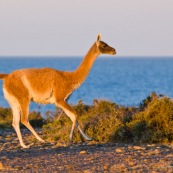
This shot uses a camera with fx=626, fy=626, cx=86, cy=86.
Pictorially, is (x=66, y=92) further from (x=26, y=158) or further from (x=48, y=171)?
(x=48, y=171)

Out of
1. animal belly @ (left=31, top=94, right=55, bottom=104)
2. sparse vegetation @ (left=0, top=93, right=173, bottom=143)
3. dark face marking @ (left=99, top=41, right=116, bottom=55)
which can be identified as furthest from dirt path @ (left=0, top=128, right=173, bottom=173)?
dark face marking @ (left=99, top=41, right=116, bottom=55)

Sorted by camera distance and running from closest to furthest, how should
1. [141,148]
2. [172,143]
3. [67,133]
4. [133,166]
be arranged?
[133,166] < [141,148] < [172,143] < [67,133]

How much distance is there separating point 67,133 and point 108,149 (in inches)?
97.4

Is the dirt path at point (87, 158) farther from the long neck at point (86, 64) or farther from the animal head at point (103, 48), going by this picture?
the animal head at point (103, 48)

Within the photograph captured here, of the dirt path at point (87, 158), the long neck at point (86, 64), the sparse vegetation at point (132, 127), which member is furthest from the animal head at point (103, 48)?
the dirt path at point (87, 158)

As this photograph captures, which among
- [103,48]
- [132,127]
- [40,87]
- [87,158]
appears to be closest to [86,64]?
[103,48]

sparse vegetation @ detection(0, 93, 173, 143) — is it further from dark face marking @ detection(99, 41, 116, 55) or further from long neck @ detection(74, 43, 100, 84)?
dark face marking @ detection(99, 41, 116, 55)

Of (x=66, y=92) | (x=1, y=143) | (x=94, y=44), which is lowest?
(x=1, y=143)

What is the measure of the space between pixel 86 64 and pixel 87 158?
4.10 m

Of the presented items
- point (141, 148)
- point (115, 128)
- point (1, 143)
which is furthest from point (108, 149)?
point (1, 143)

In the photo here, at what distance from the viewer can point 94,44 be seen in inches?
629

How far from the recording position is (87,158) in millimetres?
12453

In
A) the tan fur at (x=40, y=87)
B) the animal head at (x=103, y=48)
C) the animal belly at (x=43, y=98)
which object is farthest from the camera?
the animal head at (x=103, y=48)

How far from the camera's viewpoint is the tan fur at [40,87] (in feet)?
48.6
